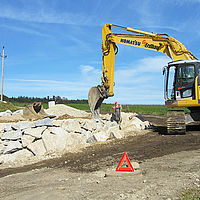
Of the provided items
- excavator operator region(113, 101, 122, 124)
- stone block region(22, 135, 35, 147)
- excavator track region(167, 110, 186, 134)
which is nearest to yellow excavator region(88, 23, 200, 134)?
excavator track region(167, 110, 186, 134)

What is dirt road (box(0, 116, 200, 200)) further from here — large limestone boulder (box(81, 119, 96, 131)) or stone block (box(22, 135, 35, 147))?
large limestone boulder (box(81, 119, 96, 131))

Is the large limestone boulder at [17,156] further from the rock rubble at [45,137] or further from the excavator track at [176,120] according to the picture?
the excavator track at [176,120]

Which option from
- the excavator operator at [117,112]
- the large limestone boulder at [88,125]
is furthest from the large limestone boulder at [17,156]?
the excavator operator at [117,112]

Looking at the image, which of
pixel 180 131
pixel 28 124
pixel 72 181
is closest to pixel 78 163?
pixel 72 181

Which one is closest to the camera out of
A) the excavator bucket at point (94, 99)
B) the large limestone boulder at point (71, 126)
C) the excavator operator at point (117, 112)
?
the large limestone boulder at point (71, 126)

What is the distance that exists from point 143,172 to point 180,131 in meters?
5.95

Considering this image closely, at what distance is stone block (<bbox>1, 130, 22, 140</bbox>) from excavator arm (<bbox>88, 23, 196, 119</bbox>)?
12.5 ft

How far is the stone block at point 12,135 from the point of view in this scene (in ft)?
32.5

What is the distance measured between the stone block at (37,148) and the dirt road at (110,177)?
3.84ft

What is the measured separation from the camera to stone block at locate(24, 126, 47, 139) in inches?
379

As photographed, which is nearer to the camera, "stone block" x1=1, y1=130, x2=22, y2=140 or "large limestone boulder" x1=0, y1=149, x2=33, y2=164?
"large limestone boulder" x1=0, y1=149, x2=33, y2=164

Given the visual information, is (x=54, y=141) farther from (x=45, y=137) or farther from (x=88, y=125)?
(x=88, y=125)

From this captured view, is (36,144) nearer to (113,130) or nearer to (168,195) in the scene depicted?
(113,130)

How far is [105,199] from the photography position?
3777 millimetres
